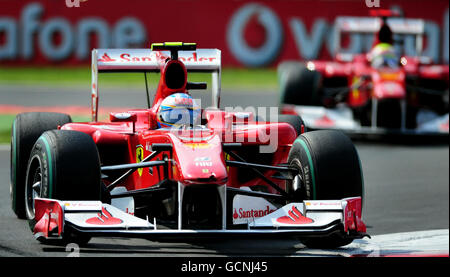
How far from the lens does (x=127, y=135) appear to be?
809 centimetres

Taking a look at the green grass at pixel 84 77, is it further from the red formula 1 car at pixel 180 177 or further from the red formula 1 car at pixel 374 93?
the red formula 1 car at pixel 180 177

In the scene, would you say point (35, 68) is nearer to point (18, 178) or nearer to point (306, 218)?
point (18, 178)

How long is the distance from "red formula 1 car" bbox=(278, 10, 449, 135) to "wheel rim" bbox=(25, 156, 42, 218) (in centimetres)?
793

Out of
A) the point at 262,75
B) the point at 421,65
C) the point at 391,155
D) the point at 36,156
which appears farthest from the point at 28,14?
the point at 36,156

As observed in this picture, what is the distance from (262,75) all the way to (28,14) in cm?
712

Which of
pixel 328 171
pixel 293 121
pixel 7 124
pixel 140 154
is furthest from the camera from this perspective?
pixel 7 124

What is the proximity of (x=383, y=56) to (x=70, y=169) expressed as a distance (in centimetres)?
999

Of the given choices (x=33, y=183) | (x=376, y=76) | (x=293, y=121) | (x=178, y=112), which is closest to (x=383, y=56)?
(x=376, y=76)

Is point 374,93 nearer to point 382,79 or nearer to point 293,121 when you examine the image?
point 382,79

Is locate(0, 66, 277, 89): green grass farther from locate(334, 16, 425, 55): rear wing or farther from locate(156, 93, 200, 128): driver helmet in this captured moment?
locate(156, 93, 200, 128): driver helmet

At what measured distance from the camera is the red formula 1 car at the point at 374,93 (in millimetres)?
14805

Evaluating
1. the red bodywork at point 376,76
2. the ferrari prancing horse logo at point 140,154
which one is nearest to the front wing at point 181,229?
the ferrari prancing horse logo at point 140,154

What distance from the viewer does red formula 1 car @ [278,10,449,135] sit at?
14.8 m

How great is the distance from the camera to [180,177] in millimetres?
6641
